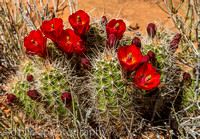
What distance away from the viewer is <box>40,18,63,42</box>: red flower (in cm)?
175

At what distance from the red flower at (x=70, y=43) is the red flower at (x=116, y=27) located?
24 centimetres

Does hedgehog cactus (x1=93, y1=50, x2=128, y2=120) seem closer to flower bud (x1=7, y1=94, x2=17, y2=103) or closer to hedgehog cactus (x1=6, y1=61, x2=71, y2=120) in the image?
hedgehog cactus (x1=6, y1=61, x2=71, y2=120)

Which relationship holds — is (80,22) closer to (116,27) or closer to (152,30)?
(116,27)

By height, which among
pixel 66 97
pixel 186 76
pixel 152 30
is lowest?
pixel 186 76

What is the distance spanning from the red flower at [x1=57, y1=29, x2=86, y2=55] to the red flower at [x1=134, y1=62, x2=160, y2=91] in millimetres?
474

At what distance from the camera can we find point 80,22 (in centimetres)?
185

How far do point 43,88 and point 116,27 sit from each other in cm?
73

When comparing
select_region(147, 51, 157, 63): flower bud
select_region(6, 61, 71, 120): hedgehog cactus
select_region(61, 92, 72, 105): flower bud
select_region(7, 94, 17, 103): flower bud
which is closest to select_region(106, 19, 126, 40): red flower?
select_region(147, 51, 157, 63): flower bud

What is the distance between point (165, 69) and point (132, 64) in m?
0.46

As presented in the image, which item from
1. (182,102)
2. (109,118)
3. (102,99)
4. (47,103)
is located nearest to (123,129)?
(109,118)

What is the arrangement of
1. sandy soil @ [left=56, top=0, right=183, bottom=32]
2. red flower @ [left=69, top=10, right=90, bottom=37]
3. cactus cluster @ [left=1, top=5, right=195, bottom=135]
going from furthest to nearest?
sandy soil @ [left=56, top=0, right=183, bottom=32] → red flower @ [left=69, top=10, right=90, bottom=37] → cactus cluster @ [left=1, top=5, right=195, bottom=135]

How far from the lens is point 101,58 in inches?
69.2

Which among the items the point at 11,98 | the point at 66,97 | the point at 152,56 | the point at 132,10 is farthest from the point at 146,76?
the point at 132,10

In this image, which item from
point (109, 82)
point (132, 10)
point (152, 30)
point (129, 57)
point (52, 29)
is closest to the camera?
point (129, 57)
